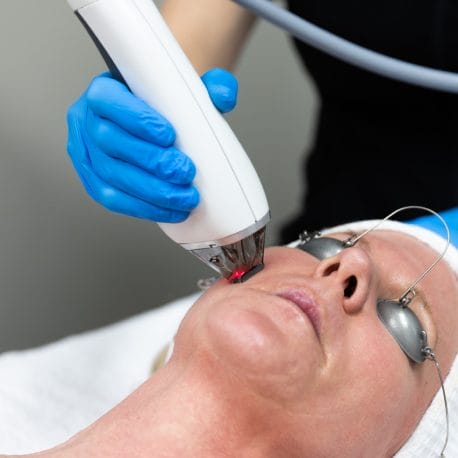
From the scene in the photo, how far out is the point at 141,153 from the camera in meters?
0.99

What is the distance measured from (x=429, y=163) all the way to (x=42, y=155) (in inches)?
37.3

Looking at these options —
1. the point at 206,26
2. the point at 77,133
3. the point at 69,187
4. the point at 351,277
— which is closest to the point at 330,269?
the point at 351,277

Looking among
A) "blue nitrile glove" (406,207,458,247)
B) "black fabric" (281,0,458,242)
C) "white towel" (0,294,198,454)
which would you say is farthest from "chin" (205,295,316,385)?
"black fabric" (281,0,458,242)

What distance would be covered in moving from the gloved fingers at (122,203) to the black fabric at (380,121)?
0.65m

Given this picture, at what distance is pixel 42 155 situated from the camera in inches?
67.6

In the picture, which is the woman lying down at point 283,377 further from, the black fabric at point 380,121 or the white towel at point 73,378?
the black fabric at point 380,121

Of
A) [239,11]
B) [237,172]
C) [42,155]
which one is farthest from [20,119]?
[237,172]

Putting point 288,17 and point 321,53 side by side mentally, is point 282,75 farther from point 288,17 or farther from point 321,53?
point 288,17

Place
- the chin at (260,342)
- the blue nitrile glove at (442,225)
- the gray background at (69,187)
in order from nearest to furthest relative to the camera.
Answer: the chin at (260,342) < the blue nitrile glove at (442,225) < the gray background at (69,187)

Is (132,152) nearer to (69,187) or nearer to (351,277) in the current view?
(351,277)

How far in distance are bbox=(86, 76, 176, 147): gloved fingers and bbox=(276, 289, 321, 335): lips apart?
0.27m

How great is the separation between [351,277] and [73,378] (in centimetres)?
75

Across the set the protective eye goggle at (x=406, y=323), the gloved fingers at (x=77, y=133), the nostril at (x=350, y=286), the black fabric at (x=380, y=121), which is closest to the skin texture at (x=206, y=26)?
the black fabric at (x=380, y=121)

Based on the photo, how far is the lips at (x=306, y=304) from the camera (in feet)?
3.06
